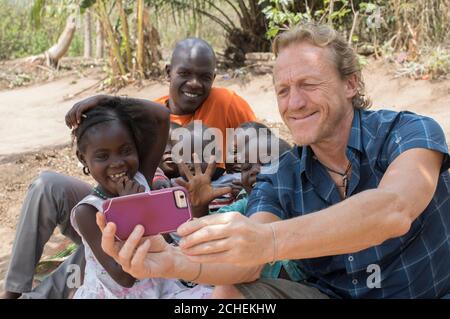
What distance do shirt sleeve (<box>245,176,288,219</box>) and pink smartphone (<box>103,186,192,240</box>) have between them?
1.54 feet

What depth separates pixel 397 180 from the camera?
167 centimetres

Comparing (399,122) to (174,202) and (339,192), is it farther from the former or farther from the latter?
(174,202)

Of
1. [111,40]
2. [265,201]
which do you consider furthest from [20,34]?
[265,201]

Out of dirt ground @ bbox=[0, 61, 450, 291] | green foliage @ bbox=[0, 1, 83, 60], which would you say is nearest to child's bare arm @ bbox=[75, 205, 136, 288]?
dirt ground @ bbox=[0, 61, 450, 291]

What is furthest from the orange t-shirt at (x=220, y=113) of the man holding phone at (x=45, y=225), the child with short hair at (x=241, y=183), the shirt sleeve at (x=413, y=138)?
the shirt sleeve at (x=413, y=138)

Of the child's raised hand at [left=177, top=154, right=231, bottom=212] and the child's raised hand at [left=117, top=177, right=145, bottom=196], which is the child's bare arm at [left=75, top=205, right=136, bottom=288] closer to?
the child's raised hand at [left=117, top=177, right=145, bottom=196]

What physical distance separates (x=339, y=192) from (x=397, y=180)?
0.44m

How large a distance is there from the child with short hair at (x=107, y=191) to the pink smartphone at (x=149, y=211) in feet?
1.78

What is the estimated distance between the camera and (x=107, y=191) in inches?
95.1

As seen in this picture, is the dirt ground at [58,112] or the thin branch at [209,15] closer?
the dirt ground at [58,112]

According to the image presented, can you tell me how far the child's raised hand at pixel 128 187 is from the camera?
2281 millimetres

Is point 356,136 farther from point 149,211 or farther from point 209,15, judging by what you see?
point 209,15

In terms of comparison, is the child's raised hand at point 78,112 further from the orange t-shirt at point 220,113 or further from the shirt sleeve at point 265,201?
the orange t-shirt at point 220,113

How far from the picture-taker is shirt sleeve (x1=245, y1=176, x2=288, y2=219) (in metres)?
2.12
